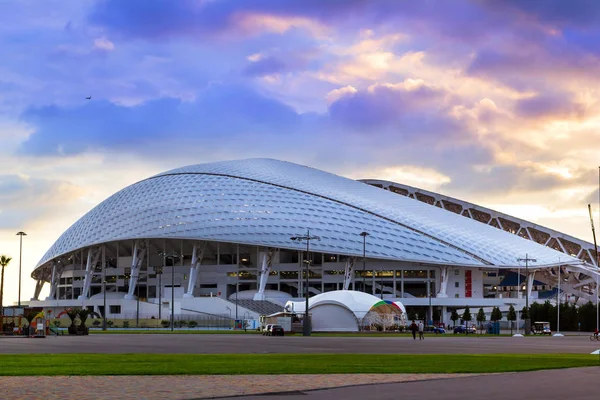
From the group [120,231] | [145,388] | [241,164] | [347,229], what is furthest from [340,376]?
[241,164]

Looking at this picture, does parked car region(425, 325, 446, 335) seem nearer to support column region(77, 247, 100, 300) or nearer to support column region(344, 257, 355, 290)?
support column region(344, 257, 355, 290)

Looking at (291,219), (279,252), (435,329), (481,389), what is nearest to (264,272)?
(279,252)

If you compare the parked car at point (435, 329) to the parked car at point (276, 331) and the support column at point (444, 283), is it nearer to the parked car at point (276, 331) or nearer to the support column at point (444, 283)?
the parked car at point (276, 331)

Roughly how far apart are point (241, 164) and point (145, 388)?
466 feet

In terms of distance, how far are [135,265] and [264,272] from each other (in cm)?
2345

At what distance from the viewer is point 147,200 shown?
484 feet

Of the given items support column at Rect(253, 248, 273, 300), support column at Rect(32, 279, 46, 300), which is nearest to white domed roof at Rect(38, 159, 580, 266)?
support column at Rect(253, 248, 273, 300)

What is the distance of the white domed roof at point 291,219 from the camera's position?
130125 mm

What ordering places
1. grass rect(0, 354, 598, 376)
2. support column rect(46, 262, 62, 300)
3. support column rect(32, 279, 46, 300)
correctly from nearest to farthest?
1. grass rect(0, 354, 598, 376)
2. support column rect(46, 262, 62, 300)
3. support column rect(32, 279, 46, 300)

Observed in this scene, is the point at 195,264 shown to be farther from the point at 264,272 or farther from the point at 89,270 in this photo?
the point at 89,270

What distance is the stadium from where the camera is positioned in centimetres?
12962

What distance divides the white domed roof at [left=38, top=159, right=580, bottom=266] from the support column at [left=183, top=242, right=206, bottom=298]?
4.74 meters

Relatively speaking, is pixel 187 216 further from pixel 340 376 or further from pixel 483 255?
pixel 340 376

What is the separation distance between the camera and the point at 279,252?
14025 centimetres
